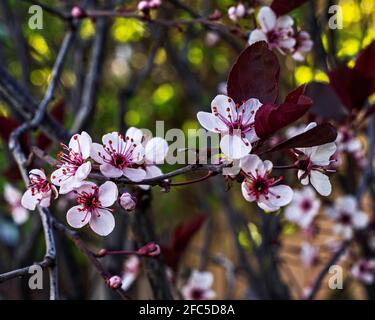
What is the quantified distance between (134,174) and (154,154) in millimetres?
70

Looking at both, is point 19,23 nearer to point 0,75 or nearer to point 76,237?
point 0,75

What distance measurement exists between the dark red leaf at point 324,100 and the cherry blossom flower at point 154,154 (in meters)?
0.51

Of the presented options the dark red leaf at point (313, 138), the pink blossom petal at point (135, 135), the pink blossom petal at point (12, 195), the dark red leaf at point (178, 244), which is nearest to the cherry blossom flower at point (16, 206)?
the pink blossom petal at point (12, 195)

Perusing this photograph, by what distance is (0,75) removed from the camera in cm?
115

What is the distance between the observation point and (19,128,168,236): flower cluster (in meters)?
0.67

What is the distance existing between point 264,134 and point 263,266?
99 cm

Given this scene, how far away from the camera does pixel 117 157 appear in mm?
712

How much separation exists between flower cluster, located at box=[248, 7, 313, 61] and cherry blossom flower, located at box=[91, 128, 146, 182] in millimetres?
371

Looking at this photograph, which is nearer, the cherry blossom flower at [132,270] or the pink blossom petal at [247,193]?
the pink blossom petal at [247,193]

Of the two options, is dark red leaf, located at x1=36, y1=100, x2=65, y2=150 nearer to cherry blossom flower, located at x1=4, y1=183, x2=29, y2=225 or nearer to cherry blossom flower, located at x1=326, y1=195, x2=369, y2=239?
cherry blossom flower, located at x1=4, y1=183, x2=29, y2=225

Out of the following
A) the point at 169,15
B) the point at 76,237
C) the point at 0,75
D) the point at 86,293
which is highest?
the point at 169,15

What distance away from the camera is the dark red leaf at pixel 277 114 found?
25.3 inches

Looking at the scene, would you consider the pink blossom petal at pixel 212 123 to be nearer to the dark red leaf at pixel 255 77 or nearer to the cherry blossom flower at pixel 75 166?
the dark red leaf at pixel 255 77
